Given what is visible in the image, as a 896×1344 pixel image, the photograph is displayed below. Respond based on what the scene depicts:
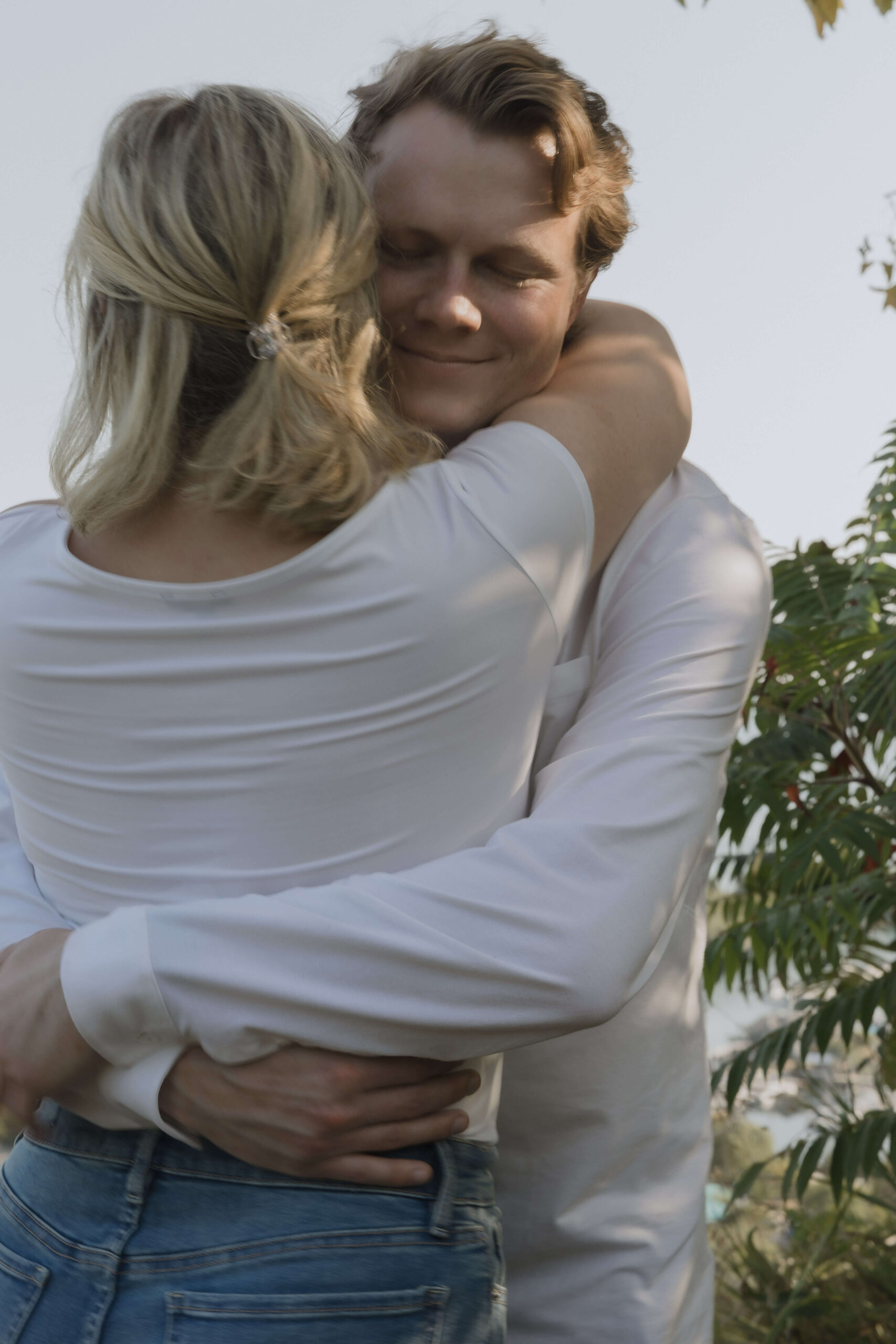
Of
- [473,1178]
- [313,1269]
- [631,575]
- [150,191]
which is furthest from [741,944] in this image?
[150,191]

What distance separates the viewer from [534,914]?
1071 mm

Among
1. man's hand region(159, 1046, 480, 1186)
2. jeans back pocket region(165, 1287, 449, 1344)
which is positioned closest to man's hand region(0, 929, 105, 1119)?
man's hand region(159, 1046, 480, 1186)

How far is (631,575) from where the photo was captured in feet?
5.00

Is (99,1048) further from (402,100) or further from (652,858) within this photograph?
(402,100)

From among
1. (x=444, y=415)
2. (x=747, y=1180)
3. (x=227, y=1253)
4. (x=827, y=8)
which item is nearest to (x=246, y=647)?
(x=227, y=1253)

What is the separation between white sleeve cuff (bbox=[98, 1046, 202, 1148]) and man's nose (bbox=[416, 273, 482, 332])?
0.98 m

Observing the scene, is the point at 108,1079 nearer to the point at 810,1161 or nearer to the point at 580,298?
the point at 580,298

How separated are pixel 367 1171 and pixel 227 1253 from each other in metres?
0.14

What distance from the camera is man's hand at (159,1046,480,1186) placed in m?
1.05

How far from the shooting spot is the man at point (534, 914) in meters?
1.05

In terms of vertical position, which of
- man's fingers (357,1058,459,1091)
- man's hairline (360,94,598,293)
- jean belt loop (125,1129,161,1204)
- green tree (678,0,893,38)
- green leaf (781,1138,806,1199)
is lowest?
green leaf (781,1138,806,1199)

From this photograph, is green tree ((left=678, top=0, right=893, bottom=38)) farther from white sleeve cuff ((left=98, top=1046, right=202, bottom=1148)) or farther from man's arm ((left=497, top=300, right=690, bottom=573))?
white sleeve cuff ((left=98, top=1046, right=202, bottom=1148))

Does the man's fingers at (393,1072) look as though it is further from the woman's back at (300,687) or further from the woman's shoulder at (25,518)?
the woman's shoulder at (25,518)

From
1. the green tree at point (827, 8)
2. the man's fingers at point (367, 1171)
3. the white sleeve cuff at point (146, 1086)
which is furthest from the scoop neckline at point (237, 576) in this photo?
the green tree at point (827, 8)
